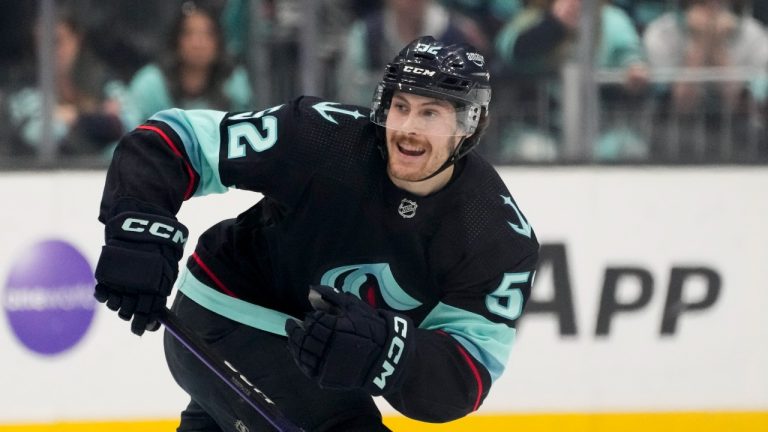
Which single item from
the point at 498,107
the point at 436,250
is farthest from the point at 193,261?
the point at 498,107

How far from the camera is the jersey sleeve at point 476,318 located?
2.78 metres

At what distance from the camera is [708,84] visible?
500 cm

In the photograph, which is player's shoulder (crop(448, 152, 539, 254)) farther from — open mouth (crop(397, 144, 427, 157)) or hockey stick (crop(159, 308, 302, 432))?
hockey stick (crop(159, 308, 302, 432))

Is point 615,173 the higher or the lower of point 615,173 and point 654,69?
the lower

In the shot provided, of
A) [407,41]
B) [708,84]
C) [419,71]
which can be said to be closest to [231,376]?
[419,71]

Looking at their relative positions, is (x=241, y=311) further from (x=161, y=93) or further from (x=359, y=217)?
(x=161, y=93)

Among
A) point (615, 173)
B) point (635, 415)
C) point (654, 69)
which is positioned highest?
point (654, 69)

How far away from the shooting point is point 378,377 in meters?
2.66

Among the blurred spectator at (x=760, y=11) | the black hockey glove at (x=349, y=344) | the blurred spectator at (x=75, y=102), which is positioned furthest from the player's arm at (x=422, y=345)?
the blurred spectator at (x=760, y=11)

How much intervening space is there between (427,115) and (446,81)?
0.08m

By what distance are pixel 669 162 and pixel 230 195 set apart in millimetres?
1478

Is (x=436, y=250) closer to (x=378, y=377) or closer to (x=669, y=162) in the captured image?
(x=378, y=377)

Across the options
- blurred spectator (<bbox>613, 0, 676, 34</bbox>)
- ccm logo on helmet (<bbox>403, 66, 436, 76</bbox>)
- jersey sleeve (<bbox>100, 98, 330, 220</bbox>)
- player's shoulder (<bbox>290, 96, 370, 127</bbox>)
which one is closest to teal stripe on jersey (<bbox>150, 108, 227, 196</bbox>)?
jersey sleeve (<bbox>100, 98, 330, 220</bbox>)

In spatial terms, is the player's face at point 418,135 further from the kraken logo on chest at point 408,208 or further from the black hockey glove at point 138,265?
the black hockey glove at point 138,265
